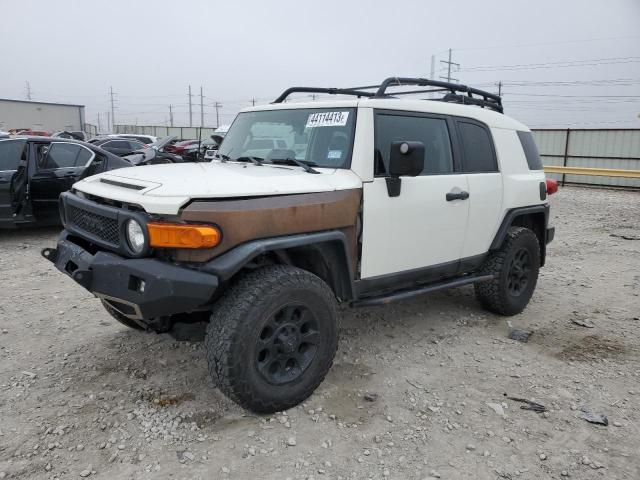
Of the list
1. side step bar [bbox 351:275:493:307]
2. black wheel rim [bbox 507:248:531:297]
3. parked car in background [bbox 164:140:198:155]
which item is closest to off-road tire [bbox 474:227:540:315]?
black wheel rim [bbox 507:248:531:297]

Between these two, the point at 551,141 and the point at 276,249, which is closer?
the point at 276,249

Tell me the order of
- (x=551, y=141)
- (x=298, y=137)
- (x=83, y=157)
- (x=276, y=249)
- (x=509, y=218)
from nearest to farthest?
(x=276, y=249), (x=298, y=137), (x=509, y=218), (x=83, y=157), (x=551, y=141)

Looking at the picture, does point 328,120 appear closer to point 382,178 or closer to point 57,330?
point 382,178

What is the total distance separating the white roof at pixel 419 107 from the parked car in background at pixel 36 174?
455cm

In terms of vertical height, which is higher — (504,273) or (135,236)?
(135,236)

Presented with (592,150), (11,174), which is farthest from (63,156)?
Result: (592,150)

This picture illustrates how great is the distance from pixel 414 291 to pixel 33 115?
150ft

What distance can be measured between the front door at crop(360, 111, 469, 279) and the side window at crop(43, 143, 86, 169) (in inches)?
240

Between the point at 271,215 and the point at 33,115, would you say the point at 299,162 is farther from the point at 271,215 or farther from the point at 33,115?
the point at 33,115

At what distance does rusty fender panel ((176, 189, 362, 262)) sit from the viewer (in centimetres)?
274

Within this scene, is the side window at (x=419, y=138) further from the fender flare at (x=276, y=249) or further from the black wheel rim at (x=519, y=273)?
the black wheel rim at (x=519, y=273)

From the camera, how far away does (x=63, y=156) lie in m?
7.93

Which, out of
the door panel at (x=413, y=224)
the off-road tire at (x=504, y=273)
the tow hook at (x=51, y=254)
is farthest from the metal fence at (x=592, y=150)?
the tow hook at (x=51, y=254)

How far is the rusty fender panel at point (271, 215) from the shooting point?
2736 mm
